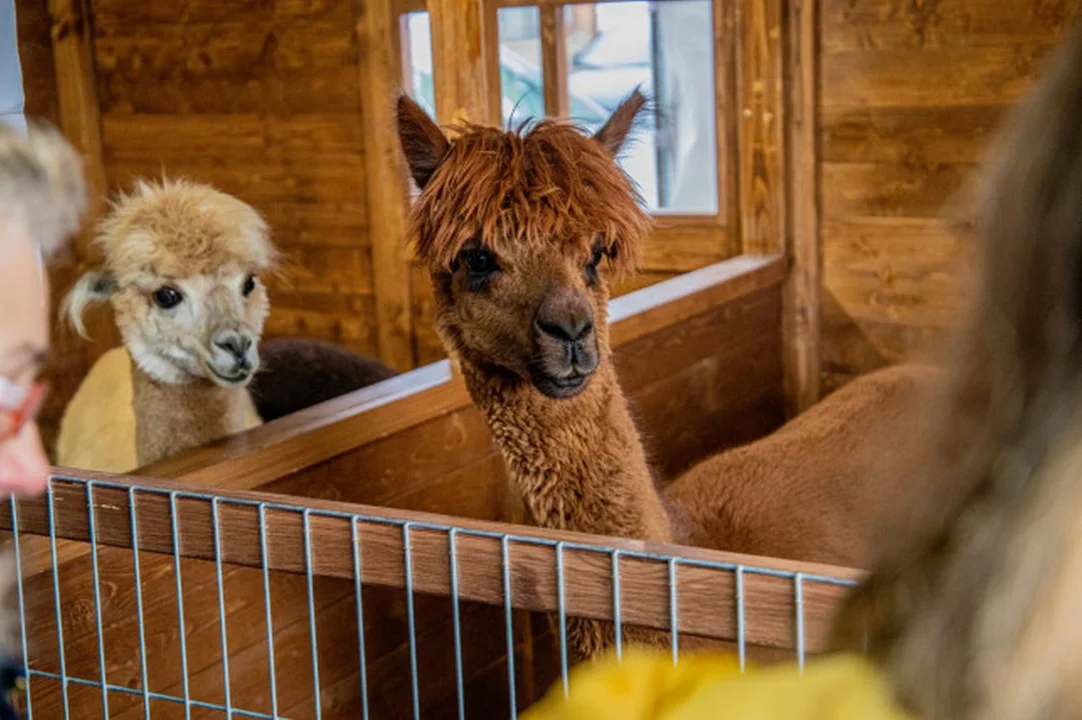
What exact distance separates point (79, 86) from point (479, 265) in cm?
438

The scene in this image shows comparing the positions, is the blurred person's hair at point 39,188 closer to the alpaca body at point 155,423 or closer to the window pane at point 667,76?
the alpaca body at point 155,423

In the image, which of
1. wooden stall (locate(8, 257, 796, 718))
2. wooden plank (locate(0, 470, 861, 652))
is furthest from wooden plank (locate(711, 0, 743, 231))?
wooden plank (locate(0, 470, 861, 652))

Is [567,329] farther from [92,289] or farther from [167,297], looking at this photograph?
[92,289]

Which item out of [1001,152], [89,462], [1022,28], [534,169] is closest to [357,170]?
[89,462]

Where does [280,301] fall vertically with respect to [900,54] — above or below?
below

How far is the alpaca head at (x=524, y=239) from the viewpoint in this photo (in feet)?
9.18

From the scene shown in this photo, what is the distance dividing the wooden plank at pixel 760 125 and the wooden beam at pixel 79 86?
2.91 m

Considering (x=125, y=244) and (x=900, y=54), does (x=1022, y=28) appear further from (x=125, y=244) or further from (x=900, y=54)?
(x=125, y=244)

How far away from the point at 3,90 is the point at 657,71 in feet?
13.5

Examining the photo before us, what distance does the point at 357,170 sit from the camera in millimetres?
6258

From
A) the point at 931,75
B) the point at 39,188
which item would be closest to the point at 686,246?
the point at 931,75

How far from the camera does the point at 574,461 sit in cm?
280

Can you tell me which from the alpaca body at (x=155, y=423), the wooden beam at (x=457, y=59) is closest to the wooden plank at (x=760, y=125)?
the wooden beam at (x=457, y=59)

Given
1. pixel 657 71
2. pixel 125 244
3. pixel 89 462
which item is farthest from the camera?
pixel 657 71
